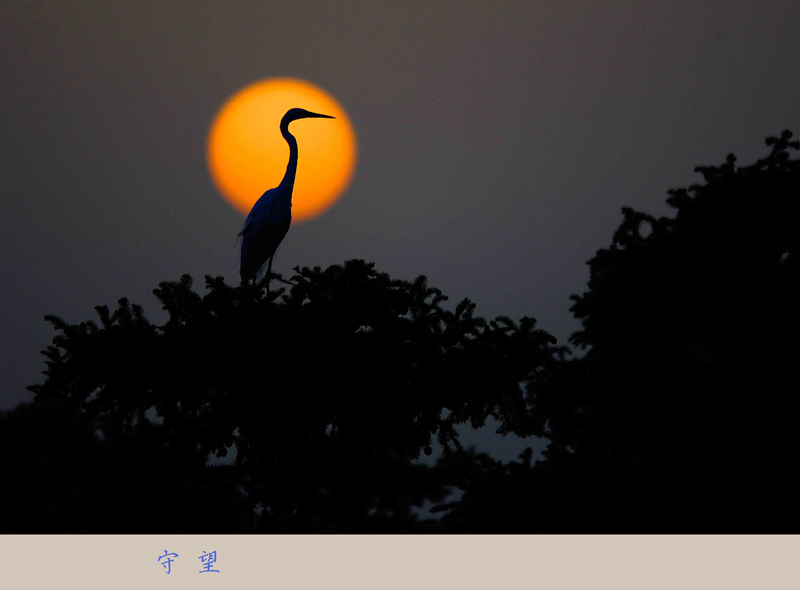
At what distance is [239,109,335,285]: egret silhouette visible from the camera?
15.5m

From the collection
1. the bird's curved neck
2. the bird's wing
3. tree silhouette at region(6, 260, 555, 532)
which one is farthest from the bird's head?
tree silhouette at region(6, 260, 555, 532)

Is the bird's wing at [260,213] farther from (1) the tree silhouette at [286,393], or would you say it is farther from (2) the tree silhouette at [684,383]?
(2) the tree silhouette at [684,383]

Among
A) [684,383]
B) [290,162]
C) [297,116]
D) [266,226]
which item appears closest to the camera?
[684,383]

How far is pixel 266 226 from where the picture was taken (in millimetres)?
15492

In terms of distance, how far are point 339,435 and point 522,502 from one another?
14.1ft

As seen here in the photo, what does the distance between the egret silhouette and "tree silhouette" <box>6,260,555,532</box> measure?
4493mm

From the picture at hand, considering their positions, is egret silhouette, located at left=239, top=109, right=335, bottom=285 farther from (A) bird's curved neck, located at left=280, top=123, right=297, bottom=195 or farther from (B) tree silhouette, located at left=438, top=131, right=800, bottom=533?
(B) tree silhouette, located at left=438, top=131, right=800, bottom=533

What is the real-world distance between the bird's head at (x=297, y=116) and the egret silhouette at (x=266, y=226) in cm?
173

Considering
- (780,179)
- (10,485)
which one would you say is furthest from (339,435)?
(10,485)

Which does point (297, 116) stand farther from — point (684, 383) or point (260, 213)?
point (684, 383)

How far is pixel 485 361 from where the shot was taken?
1048cm

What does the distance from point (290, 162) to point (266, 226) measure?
1899 mm

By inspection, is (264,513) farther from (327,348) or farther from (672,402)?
(672,402)

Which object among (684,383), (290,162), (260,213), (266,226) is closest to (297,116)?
(290,162)
